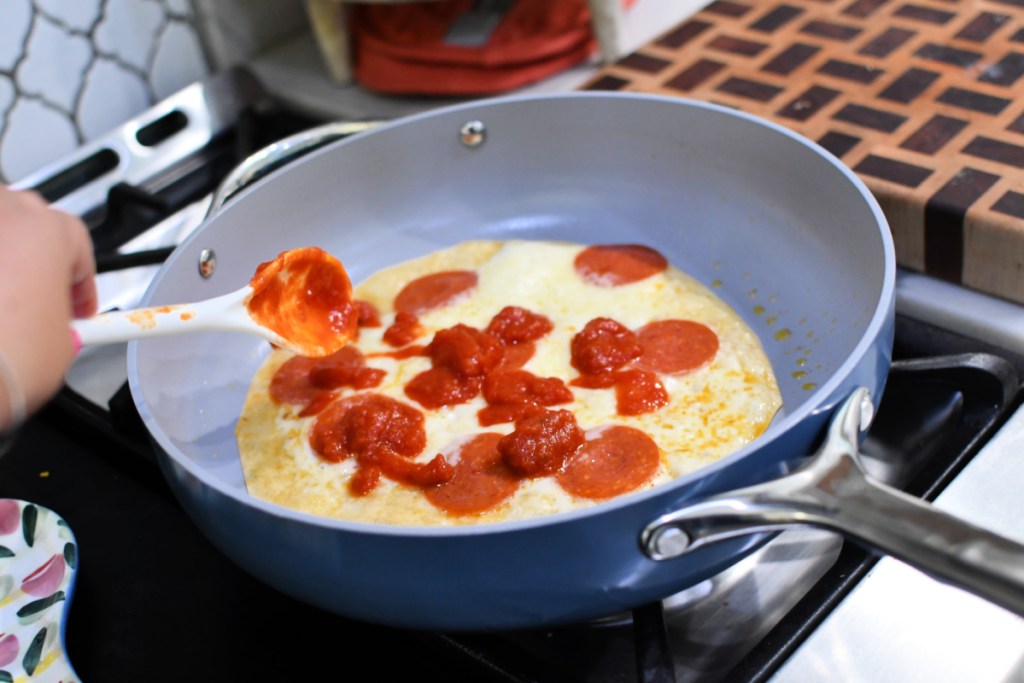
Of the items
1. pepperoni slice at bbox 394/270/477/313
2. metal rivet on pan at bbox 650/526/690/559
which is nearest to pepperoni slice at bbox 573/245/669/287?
pepperoni slice at bbox 394/270/477/313

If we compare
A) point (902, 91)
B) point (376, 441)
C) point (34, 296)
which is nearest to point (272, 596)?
point (376, 441)

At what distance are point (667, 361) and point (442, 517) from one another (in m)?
0.27

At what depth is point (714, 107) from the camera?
42.4 inches

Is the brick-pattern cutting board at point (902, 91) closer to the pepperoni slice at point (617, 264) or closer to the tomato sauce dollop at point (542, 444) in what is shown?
the pepperoni slice at point (617, 264)

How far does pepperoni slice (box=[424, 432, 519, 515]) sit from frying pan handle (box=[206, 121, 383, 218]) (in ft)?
1.25

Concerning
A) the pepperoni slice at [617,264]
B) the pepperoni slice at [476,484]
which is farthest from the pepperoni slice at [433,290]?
the pepperoni slice at [476,484]

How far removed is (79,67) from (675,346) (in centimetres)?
87

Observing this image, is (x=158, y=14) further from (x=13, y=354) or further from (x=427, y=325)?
(x=13, y=354)

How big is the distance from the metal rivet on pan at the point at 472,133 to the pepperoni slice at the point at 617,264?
179 millimetres

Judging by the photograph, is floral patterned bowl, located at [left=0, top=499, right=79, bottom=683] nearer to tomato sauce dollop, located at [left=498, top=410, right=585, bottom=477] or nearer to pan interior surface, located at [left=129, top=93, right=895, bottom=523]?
pan interior surface, located at [left=129, top=93, right=895, bottom=523]

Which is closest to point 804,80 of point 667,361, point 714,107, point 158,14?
point 714,107

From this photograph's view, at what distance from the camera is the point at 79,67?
4.39 feet

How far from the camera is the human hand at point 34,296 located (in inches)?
24.1

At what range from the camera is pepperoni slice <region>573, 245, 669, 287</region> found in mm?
1091
